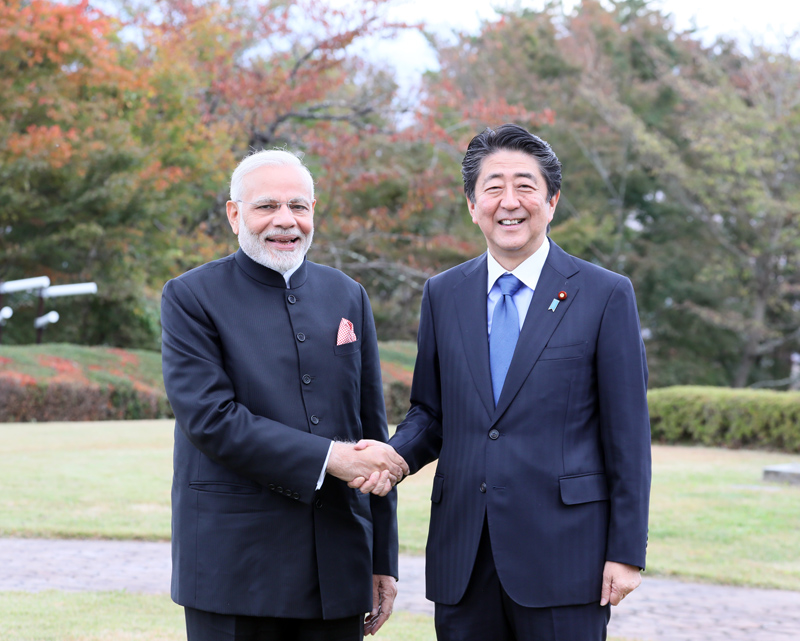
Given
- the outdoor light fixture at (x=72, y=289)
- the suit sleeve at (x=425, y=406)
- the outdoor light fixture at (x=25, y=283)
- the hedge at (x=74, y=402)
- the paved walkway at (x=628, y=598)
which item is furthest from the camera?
the outdoor light fixture at (x=72, y=289)

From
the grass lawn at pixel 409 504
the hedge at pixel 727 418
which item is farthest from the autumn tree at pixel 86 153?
the hedge at pixel 727 418

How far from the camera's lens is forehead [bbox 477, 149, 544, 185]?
2836mm

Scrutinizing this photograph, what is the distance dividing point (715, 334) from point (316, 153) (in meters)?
13.2

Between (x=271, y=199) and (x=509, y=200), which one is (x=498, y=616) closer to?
(x=509, y=200)

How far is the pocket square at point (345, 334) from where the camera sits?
2.91 m

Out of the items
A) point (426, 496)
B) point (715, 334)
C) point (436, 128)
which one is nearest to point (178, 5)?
point (436, 128)

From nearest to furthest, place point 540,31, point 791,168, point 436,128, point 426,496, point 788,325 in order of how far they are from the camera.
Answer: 1. point 426,496
2. point 436,128
3. point 791,168
4. point 788,325
5. point 540,31

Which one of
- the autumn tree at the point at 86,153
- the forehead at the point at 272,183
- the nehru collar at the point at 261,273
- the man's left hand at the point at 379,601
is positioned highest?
the autumn tree at the point at 86,153

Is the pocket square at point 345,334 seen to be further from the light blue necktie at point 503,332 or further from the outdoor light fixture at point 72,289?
the outdoor light fixture at point 72,289

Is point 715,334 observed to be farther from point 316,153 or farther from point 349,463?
point 349,463

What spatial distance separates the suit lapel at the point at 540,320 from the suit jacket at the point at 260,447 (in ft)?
1.76

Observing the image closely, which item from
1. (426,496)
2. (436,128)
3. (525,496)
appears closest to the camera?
(525,496)

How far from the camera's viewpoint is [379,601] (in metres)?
3.09

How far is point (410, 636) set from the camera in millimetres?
4836
